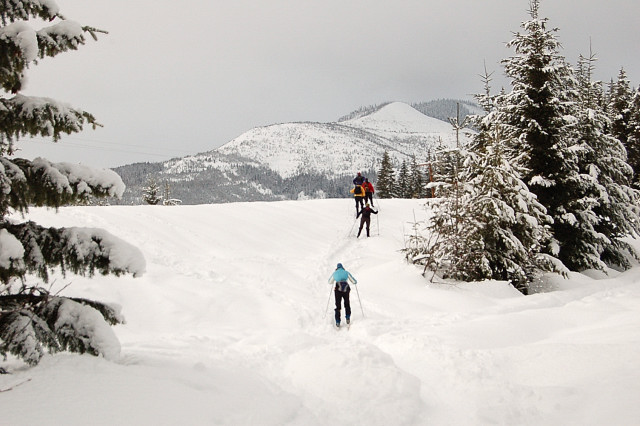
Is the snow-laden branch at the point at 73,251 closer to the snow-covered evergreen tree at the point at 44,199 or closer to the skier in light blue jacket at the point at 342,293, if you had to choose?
the snow-covered evergreen tree at the point at 44,199

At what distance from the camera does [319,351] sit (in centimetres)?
698

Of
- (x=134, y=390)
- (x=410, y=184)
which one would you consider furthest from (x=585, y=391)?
(x=410, y=184)

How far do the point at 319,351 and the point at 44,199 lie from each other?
4.78 metres

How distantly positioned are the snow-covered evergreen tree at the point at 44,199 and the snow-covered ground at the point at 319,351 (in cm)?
37

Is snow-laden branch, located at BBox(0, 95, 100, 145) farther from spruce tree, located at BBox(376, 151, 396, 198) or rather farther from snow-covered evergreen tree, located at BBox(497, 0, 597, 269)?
spruce tree, located at BBox(376, 151, 396, 198)

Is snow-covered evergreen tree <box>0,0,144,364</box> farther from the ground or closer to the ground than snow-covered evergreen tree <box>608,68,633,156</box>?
closer to the ground

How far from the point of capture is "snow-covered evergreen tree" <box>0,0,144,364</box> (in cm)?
389

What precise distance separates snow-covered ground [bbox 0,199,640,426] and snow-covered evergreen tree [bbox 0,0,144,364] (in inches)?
14.6

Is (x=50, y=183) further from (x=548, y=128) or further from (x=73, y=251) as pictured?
(x=548, y=128)

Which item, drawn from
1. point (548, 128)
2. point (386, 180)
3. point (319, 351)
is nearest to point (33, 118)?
point (319, 351)

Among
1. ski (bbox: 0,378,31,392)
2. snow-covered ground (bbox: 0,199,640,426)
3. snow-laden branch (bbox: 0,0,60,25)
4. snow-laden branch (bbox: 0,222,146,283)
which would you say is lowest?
snow-covered ground (bbox: 0,199,640,426)

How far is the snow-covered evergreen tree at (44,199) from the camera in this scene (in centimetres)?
389

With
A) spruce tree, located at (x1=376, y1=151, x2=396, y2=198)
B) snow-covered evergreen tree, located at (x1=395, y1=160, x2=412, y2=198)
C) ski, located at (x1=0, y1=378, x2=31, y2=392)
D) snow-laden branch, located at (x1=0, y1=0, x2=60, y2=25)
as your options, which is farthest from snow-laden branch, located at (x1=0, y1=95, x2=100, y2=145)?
snow-covered evergreen tree, located at (x1=395, y1=160, x2=412, y2=198)

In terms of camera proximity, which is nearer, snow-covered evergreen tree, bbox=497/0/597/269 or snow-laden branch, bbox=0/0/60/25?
snow-laden branch, bbox=0/0/60/25
